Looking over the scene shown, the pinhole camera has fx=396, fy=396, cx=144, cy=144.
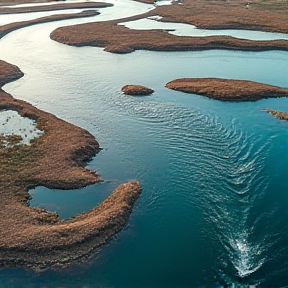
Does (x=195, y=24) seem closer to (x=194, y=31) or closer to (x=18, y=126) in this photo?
(x=194, y=31)

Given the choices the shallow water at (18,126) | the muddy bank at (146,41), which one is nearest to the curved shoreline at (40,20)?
the muddy bank at (146,41)

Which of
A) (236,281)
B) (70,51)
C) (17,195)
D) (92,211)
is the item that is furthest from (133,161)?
(70,51)

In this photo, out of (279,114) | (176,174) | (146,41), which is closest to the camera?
(176,174)

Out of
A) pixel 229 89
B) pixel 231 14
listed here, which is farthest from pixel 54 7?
pixel 229 89

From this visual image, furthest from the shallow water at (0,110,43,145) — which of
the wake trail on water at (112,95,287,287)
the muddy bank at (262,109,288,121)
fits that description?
the muddy bank at (262,109,288,121)

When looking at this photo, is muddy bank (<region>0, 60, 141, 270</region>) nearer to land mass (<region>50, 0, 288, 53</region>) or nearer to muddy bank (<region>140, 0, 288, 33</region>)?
land mass (<region>50, 0, 288, 53</region>)

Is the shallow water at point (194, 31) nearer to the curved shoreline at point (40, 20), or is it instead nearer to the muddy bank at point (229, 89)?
the curved shoreline at point (40, 20)
